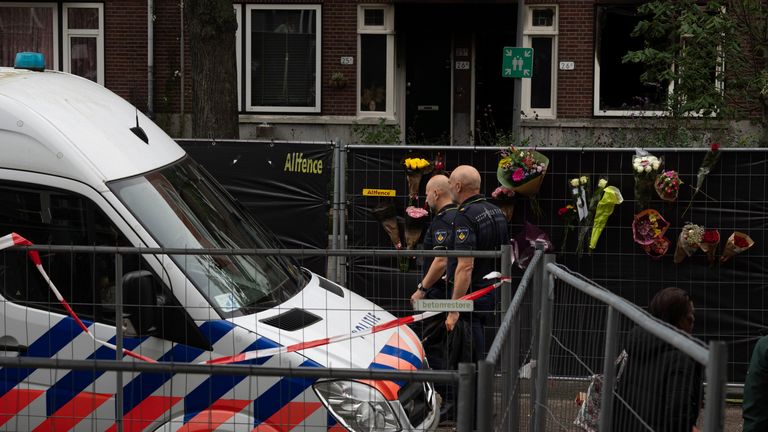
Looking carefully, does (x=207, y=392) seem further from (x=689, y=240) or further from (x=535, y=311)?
(x=689, y=240)

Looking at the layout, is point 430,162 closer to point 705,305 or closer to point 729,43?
point 705,305

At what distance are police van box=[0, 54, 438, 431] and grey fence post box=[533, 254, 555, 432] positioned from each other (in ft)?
2.84

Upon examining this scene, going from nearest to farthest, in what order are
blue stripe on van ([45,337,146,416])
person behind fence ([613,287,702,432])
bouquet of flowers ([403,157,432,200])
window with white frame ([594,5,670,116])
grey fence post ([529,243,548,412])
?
person behind fence ([613,287,702,432]), grey fence post ([529,243,548,412]), blue stripe on van ([45,337,146,416]), bouquet of flowers ([403,157,432,200]), window with white frame ([594,5,670,116])

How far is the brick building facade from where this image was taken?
19.4 metres

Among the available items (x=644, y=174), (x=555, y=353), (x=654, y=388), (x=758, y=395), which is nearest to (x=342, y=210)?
(x=644, y=174)

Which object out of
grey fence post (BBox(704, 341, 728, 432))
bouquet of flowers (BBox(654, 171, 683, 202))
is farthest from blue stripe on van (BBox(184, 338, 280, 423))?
bouquet of flowers (BBox(654, 171, 683, 202))

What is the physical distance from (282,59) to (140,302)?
1530cm

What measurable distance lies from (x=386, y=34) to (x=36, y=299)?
49.4ft

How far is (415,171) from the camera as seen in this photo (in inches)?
358

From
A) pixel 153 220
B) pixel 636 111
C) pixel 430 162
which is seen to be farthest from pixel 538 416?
pixel 636 111

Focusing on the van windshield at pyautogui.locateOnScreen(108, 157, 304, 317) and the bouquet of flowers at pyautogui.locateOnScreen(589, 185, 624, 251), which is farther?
the bouquet of flowers at pyautogui.locateOnScreen(589, 185, 624, 251)

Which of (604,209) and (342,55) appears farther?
(342,55)

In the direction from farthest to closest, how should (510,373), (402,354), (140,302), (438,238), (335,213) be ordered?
1. (335,213)
2. (438,238)
3. (402,354)
4. (140,302)
5. (510,373)

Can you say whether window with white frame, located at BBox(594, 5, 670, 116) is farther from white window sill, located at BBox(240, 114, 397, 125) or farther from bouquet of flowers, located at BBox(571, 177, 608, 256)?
bouquet of flowers, located at BBox(571, 177, 608, 256)
